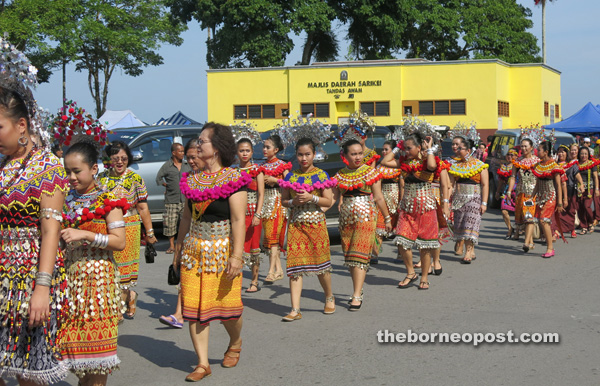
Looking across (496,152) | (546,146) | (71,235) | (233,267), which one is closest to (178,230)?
(233,267)

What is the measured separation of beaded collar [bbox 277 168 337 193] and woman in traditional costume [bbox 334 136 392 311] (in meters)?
0.46

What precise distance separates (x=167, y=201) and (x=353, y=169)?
15.2 ft

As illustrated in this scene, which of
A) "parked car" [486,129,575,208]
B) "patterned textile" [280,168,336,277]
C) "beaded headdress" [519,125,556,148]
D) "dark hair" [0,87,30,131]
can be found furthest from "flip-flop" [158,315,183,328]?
"parked car" [486,129,575,208]

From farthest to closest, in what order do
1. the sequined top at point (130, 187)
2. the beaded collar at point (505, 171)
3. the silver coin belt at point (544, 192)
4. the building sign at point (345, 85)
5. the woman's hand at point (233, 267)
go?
the building sign at point (345, 85) < the beaded collar at point (505, 171) < the silver coin belt at point (544, 192) < the sequined top at point (130, 187) < the woman's hand at point (233, 267)

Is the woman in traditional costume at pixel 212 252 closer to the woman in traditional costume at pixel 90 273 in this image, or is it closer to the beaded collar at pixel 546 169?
the woman in traditional costume at pixel 90 273

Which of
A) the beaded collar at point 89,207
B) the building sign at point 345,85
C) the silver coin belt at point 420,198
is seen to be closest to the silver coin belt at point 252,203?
the silver coin belt at point 420,198

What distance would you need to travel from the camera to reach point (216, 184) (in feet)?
18.6

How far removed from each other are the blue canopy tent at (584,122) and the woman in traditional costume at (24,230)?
2591 cm

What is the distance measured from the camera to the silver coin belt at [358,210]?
8.29 metres

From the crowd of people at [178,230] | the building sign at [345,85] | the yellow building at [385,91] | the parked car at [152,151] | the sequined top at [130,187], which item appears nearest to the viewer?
the crowd of people at [178,230]

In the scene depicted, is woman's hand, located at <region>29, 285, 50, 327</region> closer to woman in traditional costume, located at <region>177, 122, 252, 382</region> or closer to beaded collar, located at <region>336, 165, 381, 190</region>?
woman in traditional costume, located at <region>177, 122, 252, 382</region>

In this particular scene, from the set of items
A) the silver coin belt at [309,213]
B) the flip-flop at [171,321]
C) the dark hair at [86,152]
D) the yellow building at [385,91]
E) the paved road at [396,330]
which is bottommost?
the paved road at [396,330]

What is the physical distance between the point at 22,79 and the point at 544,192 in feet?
33.5

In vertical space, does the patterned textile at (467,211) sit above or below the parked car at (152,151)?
below
